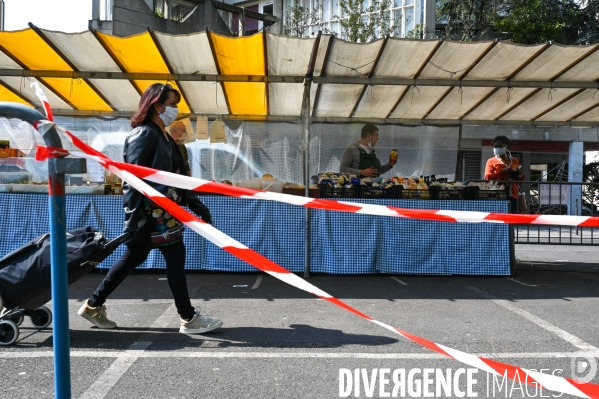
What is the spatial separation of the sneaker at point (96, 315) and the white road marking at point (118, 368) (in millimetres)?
345

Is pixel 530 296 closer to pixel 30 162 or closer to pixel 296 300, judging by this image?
pixel 296 300

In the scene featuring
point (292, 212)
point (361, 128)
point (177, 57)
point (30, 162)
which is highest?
point (177, 57)

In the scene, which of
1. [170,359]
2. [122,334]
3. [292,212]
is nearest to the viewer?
[170,359]

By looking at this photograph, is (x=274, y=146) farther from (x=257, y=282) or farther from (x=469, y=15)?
(x=469, y=15)

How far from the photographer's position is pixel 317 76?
796 cm

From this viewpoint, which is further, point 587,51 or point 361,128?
point 361,128

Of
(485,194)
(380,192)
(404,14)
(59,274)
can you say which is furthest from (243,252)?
(404,14)

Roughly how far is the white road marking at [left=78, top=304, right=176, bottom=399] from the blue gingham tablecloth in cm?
262

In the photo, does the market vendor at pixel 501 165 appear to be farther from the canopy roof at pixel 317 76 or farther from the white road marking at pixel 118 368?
the white road marking at pixel 118 368

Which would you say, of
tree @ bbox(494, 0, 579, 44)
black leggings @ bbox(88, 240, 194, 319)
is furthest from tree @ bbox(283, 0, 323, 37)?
black leggings @ bbox(88, 240, 194, 319)

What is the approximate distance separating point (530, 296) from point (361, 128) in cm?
430

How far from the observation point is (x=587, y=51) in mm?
6930

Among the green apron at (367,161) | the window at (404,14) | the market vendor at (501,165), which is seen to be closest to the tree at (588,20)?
the window at (404,14)

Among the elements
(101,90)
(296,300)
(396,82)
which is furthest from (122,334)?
(101,90)
